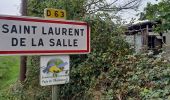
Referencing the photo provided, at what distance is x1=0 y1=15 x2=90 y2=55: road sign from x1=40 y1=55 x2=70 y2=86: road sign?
0.07 metres

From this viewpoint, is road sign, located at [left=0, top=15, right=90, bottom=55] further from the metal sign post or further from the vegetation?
the vegetation

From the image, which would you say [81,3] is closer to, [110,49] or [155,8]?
[155,8]

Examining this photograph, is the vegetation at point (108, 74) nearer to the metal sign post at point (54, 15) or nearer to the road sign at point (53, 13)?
the metal sign post at point (54, 15)

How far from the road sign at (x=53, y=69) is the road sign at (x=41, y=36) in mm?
74

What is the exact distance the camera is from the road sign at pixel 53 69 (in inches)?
131

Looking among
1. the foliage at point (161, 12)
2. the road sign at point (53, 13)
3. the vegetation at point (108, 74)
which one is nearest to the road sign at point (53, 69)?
the road sign at point (53, 13)

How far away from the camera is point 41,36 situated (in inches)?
133

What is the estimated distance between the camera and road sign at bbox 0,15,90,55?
3.14 meters

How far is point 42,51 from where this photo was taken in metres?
3.34

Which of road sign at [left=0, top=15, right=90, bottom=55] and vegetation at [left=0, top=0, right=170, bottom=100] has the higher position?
road sign at [left=0, top=15, right=90, bottom=55]

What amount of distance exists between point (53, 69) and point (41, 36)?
1.22 feet

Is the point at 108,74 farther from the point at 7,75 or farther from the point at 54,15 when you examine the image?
the point at 7,75

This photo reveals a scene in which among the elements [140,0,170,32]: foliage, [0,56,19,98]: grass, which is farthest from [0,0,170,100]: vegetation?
[0,56,19,98]: grass

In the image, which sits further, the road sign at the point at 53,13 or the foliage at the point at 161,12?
the foliage at the point at 161,12
